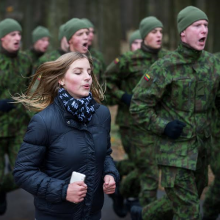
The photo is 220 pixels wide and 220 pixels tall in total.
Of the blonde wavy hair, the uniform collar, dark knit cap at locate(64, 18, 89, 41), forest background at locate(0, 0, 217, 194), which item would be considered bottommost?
the blonde wavy hair

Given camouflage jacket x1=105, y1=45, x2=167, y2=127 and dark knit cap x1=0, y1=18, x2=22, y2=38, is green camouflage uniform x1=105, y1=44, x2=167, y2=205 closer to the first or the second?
camouflage jacket x1=105, y1=45, x2=167, y2=127

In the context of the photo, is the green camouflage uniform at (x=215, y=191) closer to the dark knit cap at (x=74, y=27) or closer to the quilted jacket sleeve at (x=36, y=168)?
the dark knit cap at (x=74, y=27)

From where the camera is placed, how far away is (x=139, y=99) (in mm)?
5344

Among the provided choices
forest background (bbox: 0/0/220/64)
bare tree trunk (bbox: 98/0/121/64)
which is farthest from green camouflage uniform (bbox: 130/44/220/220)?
bare tree trunk (bbox: 98/0/121/64)

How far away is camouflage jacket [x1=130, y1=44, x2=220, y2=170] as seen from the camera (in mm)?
5133

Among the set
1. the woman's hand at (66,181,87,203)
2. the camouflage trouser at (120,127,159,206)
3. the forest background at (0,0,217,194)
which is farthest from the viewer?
the forest background at (0,0,217,194)

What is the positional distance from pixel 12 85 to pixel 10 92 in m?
0.10

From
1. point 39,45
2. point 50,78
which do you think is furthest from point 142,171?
point 39,45

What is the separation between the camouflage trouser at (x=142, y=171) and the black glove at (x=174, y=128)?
6.05ft

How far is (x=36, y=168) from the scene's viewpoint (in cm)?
371

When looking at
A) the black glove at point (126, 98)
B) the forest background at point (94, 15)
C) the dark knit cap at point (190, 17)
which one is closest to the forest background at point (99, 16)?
the forest background at point (94, 15)

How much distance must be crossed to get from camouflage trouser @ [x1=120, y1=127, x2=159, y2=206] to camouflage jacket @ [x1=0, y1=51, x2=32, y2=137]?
1.47 m

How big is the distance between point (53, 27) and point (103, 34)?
1811mm

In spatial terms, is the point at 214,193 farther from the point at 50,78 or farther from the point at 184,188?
the point at 50,78
